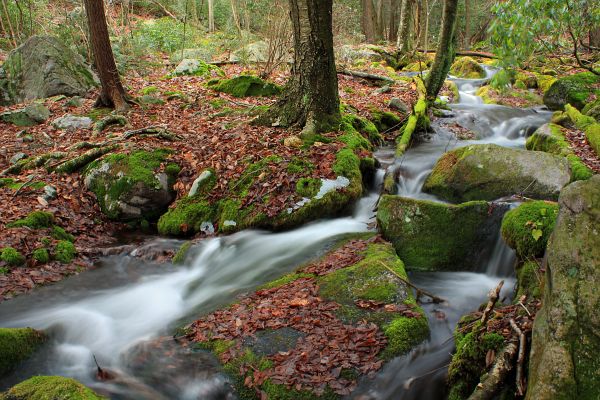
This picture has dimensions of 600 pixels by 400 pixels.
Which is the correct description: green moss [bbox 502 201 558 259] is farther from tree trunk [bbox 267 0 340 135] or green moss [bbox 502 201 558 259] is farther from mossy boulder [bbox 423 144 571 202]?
tree trunk [bbox 267 0 340 135]

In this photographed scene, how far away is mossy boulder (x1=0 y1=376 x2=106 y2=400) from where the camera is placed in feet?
9.60

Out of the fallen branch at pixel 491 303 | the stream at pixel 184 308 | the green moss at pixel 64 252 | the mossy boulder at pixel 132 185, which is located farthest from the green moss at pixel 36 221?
the fallen branch at pixel 491 303

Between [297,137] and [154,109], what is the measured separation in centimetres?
481

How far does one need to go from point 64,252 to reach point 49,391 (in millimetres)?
4010

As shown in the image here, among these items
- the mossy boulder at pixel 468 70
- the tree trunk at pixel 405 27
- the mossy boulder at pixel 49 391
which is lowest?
the mossy boulder at pixel 49 391

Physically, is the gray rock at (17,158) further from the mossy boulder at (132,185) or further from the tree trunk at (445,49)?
the tree trunk at (445,49)

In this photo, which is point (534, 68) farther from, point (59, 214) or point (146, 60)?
point (59, 214)

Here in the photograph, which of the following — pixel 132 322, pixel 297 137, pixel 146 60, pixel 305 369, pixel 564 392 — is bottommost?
pixel 132 322

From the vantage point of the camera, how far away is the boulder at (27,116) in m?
10.9

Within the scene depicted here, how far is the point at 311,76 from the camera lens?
314 inches

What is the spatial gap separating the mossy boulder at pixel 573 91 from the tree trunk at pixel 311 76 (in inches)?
277

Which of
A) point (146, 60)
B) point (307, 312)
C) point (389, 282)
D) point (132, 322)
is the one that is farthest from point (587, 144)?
point (146, 60)

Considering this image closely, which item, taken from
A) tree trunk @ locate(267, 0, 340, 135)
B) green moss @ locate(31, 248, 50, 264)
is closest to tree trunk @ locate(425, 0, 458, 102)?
tree trunk @ locate(267, 0, 340, 135)

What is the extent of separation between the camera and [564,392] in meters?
2.39
